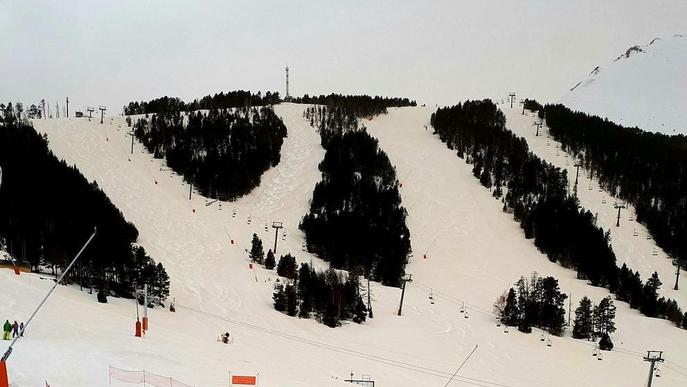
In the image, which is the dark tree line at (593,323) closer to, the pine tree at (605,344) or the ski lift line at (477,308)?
the ski lift line at (477,308)

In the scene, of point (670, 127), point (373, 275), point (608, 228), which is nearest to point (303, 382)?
point (373, 275)

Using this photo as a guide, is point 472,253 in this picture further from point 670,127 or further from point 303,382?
point 670,127

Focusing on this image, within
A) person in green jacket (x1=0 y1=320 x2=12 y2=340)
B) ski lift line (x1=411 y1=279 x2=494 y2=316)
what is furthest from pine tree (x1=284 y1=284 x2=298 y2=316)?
person in green jacket (x1=0 y1=320 x2=12 y2=340)

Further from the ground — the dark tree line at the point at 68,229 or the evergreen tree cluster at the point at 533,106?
the evergreen tree cluster at the point at 533,106

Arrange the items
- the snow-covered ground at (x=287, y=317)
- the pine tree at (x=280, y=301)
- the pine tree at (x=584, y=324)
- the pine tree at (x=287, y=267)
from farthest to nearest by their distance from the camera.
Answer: the pine tree at (x=287, y=267) → the pine tree at (x=584, y=324) → the pine tree at (x=280, y=301) → the snow-covered ground at (x=287, y=317)

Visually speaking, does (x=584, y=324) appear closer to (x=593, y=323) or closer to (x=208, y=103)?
(x=593, y=323)

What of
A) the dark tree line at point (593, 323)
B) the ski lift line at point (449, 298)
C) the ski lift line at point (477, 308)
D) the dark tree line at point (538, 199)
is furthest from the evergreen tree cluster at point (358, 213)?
the dark tree line at point (593, 323)

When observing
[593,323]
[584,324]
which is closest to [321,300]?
[584,324]
